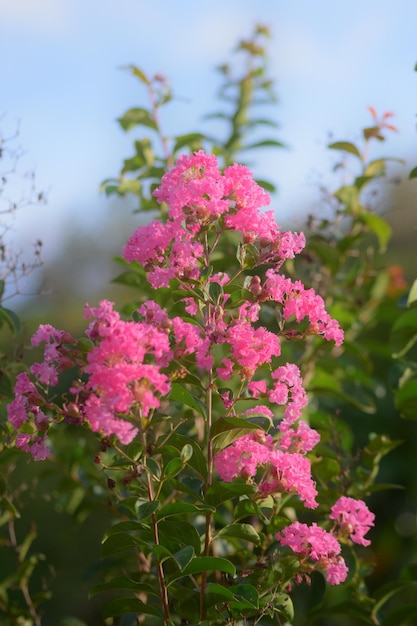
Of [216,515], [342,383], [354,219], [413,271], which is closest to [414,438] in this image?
[413,271]

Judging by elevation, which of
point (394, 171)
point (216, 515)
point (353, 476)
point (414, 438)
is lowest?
point (414, 438)

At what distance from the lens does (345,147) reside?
2289mm

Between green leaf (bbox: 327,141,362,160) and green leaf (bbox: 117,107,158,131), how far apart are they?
1.69 ft

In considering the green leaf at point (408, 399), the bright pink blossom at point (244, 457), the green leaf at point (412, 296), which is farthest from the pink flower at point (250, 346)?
the green leaf at point (408, 399)

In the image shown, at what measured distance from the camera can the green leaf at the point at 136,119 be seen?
228 cm

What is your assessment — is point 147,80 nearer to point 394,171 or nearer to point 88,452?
point 394,171

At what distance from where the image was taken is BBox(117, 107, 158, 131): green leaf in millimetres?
2281

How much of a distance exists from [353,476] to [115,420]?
100 cm

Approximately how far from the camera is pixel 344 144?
7.48ft

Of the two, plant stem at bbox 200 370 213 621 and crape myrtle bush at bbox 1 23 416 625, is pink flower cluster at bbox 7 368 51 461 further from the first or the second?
plant stem at bbox 200 370 213 621

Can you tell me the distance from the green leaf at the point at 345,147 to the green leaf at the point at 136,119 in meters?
0.51

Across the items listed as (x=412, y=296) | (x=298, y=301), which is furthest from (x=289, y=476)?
(x=412, y=296)

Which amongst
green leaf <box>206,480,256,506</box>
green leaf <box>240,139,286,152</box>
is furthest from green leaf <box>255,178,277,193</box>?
green leaf <box>206,480,256,506</box>

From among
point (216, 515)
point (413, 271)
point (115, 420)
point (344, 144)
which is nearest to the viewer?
point (115, 420)
